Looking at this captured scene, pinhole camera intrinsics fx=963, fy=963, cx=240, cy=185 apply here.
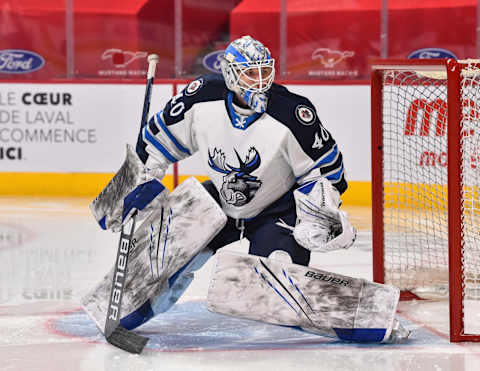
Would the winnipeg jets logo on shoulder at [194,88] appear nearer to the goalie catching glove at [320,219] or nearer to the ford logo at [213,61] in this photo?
the goalie catching glove at [320,219]

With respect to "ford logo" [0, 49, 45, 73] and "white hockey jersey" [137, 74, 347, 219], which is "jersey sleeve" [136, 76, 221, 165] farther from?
"ford logo" [0, 49, 45, 73]

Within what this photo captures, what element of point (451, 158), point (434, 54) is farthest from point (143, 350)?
point (434, 54)

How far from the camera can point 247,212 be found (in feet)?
11.2

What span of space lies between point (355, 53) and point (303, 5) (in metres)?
0.59

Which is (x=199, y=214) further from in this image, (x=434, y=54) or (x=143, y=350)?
(x=434, y=54)

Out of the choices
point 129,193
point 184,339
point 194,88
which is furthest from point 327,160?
point 184,339

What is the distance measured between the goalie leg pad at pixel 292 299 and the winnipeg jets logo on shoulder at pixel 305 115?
1.59ft

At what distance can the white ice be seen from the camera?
3.02m

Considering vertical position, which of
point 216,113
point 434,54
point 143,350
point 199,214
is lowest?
point 143,350

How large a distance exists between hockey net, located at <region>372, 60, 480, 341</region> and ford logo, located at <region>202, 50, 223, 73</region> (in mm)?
1933

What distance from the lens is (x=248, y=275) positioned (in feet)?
10.6

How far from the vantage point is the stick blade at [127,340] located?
3145 mm

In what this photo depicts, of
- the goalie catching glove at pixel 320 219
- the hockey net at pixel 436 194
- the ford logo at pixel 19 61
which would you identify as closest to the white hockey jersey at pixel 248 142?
the goalie catching glove at pixel 320 219

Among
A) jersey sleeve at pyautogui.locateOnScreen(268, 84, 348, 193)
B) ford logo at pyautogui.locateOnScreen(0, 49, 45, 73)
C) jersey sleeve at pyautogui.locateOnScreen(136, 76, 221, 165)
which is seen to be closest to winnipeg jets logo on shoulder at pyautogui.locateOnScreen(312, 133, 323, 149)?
jersey sleeve at pyautogui.locateOnScreen(268, 84, 348, 193)
